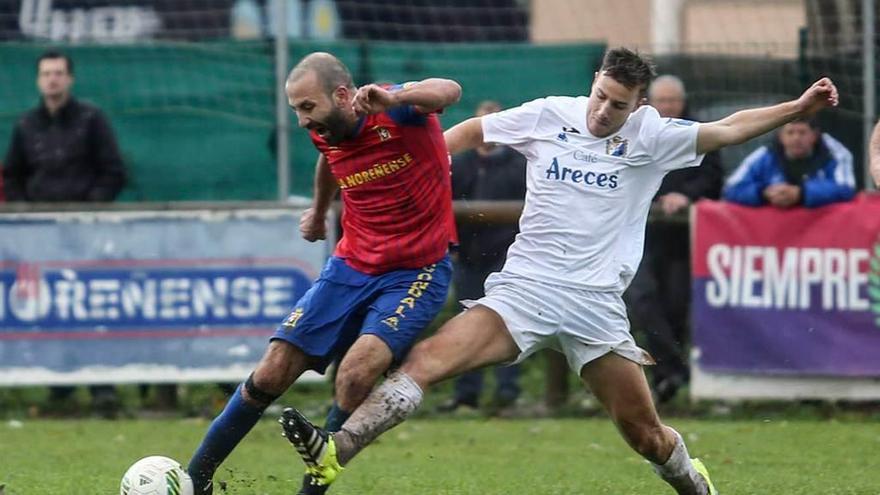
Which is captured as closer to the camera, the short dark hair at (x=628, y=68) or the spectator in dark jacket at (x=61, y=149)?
the short dark hair at (x=628, y=68)

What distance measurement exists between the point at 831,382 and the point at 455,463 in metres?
3.27

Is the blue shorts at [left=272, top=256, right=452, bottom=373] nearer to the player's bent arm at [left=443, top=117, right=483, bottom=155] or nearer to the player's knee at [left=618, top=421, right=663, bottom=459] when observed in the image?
the player's bent arm at [left=443, top=117, right=483, bottom=155]

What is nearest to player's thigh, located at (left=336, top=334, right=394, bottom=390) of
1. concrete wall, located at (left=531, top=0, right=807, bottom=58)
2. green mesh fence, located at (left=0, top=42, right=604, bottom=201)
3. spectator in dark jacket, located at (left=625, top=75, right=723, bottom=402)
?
spectator in dark jacket, located at (left=625, top=75, right=723, bottom=402)

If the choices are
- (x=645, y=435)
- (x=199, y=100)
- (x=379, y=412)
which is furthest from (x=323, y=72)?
(x=199, y=100)

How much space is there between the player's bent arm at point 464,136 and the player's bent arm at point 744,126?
0.97 metres

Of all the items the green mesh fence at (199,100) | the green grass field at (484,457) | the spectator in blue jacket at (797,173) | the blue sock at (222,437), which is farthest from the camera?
the green mesh fence at (199,100)

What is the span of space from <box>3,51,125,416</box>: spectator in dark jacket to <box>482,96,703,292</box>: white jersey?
5.43 m

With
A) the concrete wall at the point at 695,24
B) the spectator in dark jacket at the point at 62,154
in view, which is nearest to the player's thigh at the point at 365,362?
the spectator in dark jacket at the point at 62,154

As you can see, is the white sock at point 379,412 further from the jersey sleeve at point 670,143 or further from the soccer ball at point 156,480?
the jersey sleeve at point 670,143

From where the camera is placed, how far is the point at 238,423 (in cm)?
733

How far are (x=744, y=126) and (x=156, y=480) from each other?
9.52 feet

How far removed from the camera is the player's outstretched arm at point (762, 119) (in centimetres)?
711

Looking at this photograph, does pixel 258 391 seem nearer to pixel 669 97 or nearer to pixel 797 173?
pixel 669 97

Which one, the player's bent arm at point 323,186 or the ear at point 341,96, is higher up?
the ear at point 341,96
